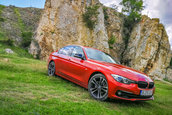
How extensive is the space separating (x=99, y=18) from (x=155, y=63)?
36.5 ft

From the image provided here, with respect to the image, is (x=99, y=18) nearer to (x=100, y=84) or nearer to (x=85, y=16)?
(x=85, y=16)

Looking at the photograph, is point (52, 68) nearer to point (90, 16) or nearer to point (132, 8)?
point (90, 16)

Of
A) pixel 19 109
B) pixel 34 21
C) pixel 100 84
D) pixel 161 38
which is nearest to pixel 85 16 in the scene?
pixel 161 38

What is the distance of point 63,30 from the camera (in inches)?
789

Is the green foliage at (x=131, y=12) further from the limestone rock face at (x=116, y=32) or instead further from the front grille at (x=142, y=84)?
the front grille at (x=142, y=84)

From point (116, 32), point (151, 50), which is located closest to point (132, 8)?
point (116, 32)

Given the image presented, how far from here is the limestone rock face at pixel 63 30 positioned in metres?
Answer: 19.4

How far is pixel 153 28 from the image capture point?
22.1 meters

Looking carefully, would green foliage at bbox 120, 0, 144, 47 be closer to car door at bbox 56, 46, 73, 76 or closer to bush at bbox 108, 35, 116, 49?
Answer: bush at bbox 108, 35, 116, 49

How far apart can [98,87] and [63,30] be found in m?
17.0

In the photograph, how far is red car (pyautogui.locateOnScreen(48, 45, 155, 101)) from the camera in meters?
3.68

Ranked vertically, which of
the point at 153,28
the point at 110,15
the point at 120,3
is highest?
the point at 120,3

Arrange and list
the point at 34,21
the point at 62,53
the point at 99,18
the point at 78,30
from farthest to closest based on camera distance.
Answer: the point at 34,21
the point at 99,18
the point at 78,30
the point at 62,53

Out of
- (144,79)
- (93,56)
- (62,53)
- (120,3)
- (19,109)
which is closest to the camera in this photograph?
(19,109)
